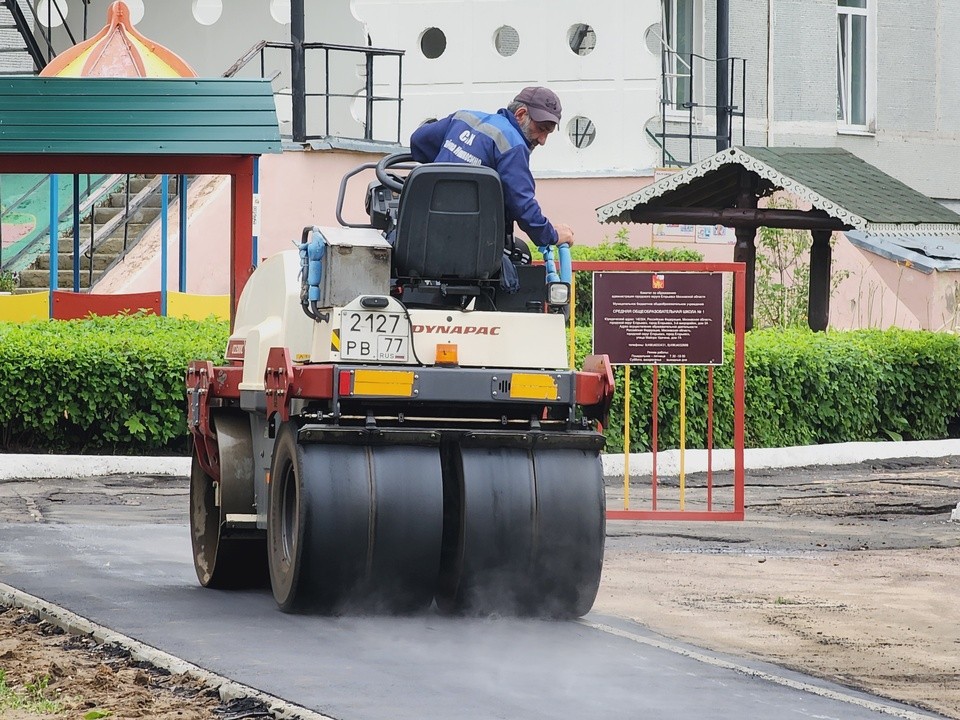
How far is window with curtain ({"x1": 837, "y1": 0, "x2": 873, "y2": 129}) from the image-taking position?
91.1ft

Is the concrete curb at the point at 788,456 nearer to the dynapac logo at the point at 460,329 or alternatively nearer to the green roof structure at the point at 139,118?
the green roof structure at the point at 139,118

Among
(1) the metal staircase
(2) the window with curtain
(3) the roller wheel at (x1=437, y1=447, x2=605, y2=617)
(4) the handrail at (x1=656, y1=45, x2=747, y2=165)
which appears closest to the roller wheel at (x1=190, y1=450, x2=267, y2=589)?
(3) the roller wheel at (x1=437, y1=447, x2=605, y2=617)

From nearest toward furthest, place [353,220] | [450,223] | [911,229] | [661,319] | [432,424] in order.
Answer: [450,223] < [432,424] < [661,319] < [911,229] < [353,220]

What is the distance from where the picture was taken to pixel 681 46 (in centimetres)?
2630

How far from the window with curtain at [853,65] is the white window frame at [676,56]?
2.54 meters

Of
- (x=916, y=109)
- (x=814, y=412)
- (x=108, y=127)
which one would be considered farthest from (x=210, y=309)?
(x=916, y=109)

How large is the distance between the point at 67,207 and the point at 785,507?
1255cm

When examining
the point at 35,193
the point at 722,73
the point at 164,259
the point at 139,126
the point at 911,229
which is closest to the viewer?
the point at 139,126

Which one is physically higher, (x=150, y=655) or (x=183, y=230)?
(x=183, y=230)

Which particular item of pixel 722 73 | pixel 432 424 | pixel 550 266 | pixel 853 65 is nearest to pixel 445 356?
pixel 432 424

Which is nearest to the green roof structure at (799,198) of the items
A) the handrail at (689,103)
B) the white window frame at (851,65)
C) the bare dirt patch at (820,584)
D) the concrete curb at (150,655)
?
the bare dirt patch at (820,584)

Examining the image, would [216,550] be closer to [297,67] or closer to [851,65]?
[297,67]

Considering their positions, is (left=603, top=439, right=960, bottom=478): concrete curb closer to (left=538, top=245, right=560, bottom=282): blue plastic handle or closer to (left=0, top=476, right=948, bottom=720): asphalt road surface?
(left=0, top=476, right=948, bottom=720): asphalt road surface

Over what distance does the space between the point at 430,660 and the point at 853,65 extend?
22.0m
